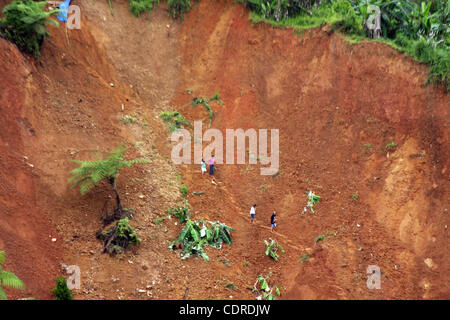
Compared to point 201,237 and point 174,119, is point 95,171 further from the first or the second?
point 174,119

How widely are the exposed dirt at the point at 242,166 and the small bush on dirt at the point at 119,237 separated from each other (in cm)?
24

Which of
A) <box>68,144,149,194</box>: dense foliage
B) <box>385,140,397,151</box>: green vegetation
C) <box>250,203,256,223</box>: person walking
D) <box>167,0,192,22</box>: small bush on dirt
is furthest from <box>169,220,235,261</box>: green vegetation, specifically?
<box>167,0,192,22</box>: small bush on dirt

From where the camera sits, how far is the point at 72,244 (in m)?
11.0

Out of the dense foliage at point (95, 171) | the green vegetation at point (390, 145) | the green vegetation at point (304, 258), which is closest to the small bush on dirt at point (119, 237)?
the dense foliage at point (95, 171)

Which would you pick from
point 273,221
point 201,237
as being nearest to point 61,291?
point 201,237

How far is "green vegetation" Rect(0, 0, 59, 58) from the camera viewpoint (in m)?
14.0

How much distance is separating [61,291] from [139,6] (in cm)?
1565

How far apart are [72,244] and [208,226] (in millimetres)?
4029

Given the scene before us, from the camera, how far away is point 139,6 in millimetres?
20609

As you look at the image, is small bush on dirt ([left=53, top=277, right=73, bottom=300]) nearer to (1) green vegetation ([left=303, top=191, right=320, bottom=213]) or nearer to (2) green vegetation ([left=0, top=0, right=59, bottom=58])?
(1) green vegetation ([left=303, top=191, right=320, bottom=213])

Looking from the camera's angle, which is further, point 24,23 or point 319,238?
point 24,23

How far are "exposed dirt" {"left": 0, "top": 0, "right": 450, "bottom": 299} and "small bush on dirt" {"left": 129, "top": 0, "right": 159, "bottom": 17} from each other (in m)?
1.26

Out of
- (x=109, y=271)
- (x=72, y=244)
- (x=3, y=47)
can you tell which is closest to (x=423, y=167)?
(x=109, y=271)

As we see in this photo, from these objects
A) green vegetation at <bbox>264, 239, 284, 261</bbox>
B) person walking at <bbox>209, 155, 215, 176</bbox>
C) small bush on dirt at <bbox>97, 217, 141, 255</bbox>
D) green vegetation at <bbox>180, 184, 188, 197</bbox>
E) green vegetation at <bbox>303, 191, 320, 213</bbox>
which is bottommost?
green vegetation at <bbox>264, 239, 284, 261</bbox>
